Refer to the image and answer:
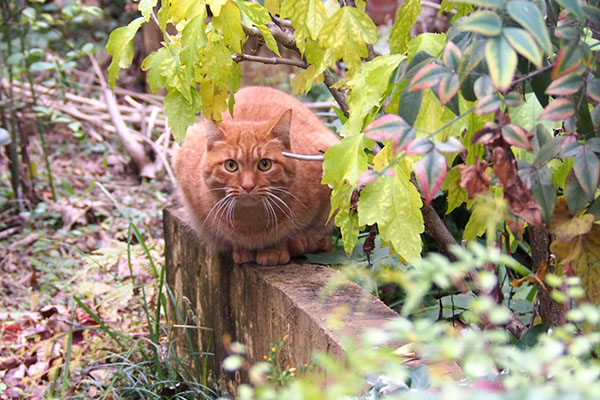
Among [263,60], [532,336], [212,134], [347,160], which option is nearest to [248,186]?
[212,134]

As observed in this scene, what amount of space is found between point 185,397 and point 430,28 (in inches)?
140

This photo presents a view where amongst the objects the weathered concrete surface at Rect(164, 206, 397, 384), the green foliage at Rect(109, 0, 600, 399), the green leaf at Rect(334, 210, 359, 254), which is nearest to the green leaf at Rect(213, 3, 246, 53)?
the green foliage at Rect(109, 0, 600, 399)

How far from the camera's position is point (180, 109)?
2078 mm

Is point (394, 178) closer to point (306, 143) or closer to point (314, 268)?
point (314, 268)

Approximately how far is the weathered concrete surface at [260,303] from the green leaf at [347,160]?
313mm

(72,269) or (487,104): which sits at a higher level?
(487,104)

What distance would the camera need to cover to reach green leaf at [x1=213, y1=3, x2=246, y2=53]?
6.09 ft

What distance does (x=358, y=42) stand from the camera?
1.75 metres

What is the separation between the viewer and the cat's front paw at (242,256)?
9.81 ft

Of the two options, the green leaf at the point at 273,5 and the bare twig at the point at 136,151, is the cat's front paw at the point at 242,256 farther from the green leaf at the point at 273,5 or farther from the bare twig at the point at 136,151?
the bare twig at the point at 136,151

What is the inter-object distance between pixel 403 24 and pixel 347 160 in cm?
36

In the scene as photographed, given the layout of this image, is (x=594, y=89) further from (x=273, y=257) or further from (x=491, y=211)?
(x=273, y=257)

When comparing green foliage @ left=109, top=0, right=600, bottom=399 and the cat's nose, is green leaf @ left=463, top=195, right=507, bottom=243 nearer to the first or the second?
green foliage @ left=109, top=0, right=600, bottom=399

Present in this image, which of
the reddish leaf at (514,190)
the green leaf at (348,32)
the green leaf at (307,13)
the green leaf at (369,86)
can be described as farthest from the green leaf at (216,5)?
the reddish leaf at (514,190)
